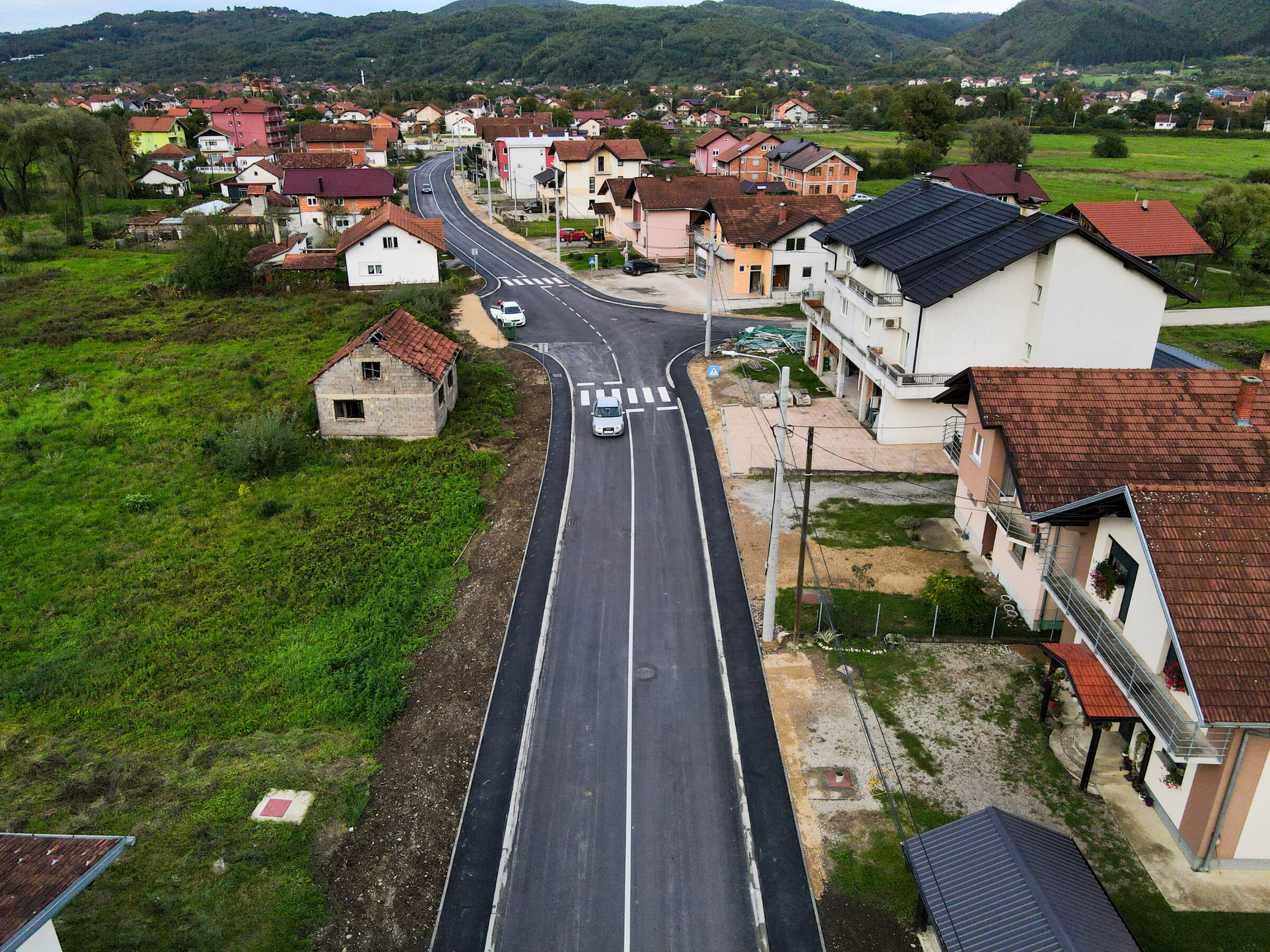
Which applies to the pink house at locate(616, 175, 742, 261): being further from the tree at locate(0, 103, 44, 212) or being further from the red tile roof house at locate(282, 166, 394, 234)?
the tree at locate(0, 103, 44, 212)

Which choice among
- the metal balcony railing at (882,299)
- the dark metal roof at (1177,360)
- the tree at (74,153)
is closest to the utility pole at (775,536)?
the metal balcony railing at (882,299)

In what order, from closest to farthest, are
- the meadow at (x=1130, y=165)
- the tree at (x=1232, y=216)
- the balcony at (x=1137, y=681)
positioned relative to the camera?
1. the balcony at (x=1137, y=681)
2. the tree at (x=1232, y=216)
3. the meadow at (x=1130, y=165)

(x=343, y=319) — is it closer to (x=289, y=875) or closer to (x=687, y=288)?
(x=687, y=288)

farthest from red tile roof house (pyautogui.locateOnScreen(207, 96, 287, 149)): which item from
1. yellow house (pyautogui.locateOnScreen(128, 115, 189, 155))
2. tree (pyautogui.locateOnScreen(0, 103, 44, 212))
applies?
tree (pyautogui.locateOnScreen(0, 103, 44, 212))

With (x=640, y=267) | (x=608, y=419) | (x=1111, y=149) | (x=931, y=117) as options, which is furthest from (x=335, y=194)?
(x=1111, y=149)

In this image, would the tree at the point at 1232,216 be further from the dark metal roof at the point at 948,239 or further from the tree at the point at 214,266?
the tree at the point at 214,266

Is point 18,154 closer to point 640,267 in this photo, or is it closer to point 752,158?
point 640,267
